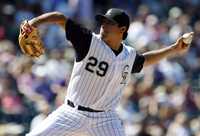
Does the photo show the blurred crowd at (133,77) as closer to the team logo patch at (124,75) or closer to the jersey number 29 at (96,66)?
the team logo patch at (124,75)

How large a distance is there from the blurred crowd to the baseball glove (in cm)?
429

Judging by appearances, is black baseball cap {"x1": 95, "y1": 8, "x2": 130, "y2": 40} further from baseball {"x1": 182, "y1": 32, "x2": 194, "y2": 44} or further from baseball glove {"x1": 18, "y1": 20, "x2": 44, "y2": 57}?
baseball {"x1": 182, "y1": 32, "x2": 194, "y2": 44}

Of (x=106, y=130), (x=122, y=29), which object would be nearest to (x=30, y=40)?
(x=122, y=29)

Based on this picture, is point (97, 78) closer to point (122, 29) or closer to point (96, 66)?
point (96, 66)

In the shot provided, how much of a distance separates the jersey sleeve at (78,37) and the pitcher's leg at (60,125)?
0.53 m

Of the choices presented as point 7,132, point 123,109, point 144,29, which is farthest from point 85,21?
point 7,132

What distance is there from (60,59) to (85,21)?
2.06 meters

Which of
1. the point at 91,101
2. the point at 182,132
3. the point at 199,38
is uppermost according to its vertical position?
the point at 199,38

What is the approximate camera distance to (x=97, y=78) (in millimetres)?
7012

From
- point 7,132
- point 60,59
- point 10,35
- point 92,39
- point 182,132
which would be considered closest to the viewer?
point 92,39

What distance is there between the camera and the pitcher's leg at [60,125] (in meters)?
6.82

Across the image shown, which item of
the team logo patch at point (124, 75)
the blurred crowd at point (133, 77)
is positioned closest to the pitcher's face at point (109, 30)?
the team logo patch at point (124, 75)

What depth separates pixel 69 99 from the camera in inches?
278

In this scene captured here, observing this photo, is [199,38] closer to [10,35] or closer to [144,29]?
[144,29]
